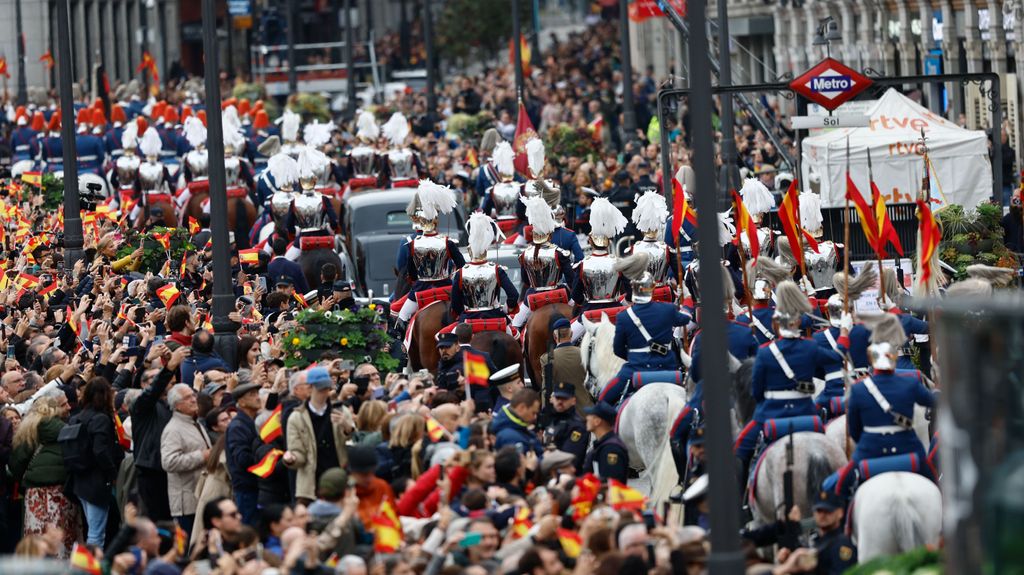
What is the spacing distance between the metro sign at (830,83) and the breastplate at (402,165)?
7660 mm

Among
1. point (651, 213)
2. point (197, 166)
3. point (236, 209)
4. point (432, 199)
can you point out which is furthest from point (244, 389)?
point (197, 166)

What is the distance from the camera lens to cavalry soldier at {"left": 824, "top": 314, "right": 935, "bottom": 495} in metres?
13.9

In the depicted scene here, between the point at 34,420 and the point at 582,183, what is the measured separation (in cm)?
1688

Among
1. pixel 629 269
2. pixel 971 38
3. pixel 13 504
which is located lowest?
pixel 13 504

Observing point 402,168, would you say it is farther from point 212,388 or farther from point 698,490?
point 698,490

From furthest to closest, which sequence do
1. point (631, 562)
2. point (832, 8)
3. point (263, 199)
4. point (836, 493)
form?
1. point (832, 8)
2. point (263, 199)
3. point (836, 493)
4. point (631, 562)

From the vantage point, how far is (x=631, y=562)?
10.9m

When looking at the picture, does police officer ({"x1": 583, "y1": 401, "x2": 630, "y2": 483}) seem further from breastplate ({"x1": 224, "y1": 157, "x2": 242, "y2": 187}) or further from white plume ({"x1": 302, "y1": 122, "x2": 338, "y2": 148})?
white plume ({"x1": 302, "y1": 122, "x2": 338, "y2": 148})

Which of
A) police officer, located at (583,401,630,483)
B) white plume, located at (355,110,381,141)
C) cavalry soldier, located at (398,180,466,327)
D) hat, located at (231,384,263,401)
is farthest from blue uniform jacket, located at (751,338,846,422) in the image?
white plume, located at (355,110,381,141)

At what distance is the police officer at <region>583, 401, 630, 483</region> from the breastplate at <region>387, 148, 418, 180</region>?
54.7 feet

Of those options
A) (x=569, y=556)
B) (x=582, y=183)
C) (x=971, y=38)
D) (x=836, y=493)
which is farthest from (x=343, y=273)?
(x=971, y=38)

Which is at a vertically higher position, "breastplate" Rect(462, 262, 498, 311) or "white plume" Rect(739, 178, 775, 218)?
"white plume" Rect(739, 178, 775, 218)

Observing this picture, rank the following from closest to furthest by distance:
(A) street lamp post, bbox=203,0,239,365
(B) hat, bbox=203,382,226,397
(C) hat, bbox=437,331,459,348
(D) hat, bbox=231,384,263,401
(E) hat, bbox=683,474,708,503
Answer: (E) hat, bbox=683,474,708,503, (D) hat, bbox=231,384,263,401, (B) hat, bbox=203,382,226,397, (C) hat, bbox=437,331,459,348, (A) street lamp post, bbox=203,0,239,365

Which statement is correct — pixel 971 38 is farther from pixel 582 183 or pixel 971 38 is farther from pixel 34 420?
pixel 34 420
